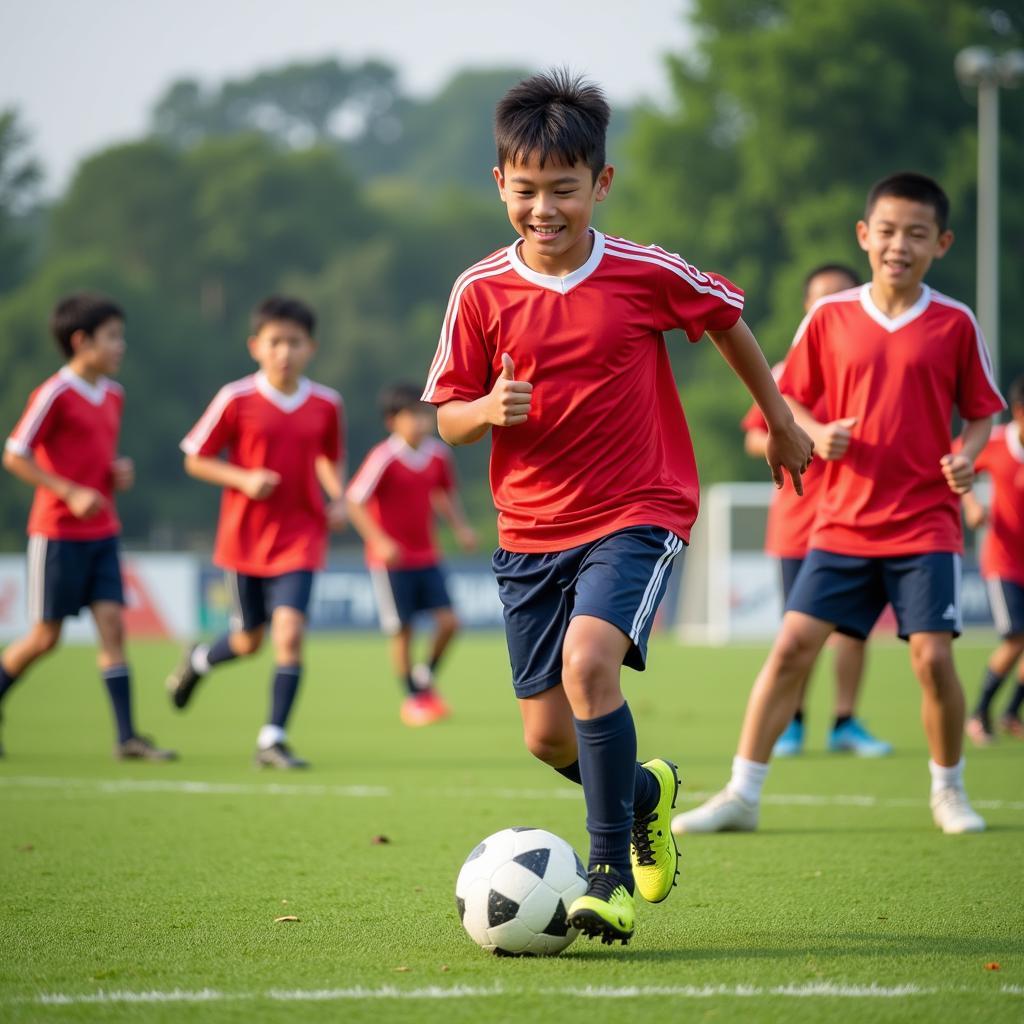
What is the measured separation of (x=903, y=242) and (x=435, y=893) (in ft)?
10.1

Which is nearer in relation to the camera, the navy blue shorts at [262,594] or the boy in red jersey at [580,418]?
the boy in red jersey at [580,418]

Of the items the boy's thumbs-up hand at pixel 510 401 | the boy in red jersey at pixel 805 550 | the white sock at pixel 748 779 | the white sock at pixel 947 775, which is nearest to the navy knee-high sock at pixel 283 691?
the boy in red jersey at pixel 805 550

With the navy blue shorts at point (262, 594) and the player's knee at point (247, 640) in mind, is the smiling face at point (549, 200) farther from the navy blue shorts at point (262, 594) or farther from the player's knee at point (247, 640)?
the player's knee at point (247, 640)

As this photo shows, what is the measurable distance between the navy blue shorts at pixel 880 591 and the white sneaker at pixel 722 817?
0.78 metres

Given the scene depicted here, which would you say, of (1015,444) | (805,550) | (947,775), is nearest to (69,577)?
(805,550)

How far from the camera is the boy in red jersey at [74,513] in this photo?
920cm

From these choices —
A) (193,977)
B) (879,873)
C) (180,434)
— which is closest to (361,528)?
(879,873)

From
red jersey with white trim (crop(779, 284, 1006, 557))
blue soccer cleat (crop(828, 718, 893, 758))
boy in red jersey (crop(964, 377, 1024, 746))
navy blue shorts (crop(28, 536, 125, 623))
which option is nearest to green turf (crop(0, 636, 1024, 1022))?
blue soccer cleat (crop(828, 718, 893, 758))

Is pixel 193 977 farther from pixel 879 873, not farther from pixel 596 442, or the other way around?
pixel 879 873

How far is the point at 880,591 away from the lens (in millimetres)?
6449

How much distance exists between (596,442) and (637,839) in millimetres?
1165

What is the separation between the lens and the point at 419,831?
6652 millimetres

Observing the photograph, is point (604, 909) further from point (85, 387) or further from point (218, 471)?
point (85, 387)

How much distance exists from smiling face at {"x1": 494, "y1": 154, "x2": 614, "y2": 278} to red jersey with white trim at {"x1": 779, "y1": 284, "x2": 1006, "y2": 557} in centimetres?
211
